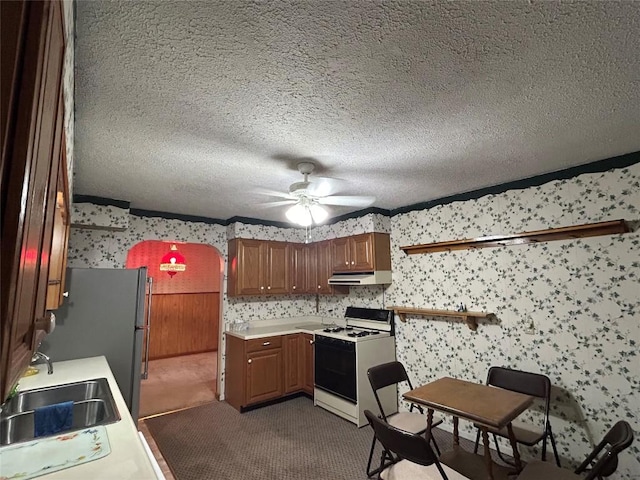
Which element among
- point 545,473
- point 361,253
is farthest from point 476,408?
point 361,253

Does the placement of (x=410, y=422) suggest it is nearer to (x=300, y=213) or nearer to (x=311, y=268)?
(x=300, y=213)

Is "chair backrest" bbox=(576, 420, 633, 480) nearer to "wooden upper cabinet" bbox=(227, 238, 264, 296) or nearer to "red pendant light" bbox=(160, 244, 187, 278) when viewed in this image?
"wooden upper cabinet" bbox=(227, 238, 264, 296)

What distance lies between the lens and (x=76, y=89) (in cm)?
152

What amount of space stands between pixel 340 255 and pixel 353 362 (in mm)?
1373

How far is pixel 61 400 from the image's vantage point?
206cm

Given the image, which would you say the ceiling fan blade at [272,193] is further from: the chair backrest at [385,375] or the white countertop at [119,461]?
the white countertop at [119,461]

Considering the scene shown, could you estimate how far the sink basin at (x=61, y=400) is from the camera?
1677 millimetres

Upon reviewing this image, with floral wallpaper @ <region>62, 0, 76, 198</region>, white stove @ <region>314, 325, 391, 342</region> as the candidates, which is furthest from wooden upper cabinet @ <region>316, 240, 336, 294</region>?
floral wallpaper @ <region>62, 0, 76, 198</region>

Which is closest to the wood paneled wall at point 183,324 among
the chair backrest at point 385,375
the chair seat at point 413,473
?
the chair backrest at point 385,375

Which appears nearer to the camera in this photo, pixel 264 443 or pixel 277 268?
pixel 264 443

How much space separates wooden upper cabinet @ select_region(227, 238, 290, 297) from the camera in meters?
4.30

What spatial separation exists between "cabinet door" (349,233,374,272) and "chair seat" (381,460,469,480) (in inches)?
85.6

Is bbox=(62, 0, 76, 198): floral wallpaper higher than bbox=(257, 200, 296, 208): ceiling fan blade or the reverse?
the reverse

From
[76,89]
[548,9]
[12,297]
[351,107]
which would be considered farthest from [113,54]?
[548,9]
